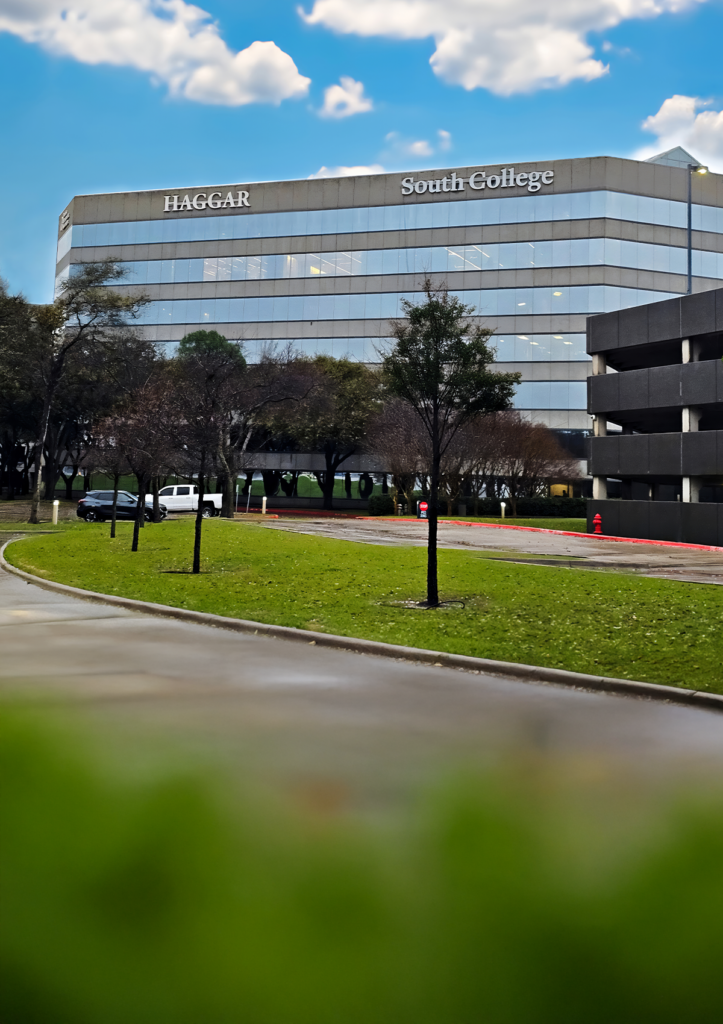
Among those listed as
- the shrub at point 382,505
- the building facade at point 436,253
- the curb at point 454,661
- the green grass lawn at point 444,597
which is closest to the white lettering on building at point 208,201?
the building facade at point 436,253

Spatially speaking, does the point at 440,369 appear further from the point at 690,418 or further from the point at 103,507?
the point at 103,507

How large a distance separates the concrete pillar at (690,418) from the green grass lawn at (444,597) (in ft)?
46.9

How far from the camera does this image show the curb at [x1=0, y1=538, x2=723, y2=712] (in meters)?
9.17

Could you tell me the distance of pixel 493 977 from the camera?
369cm

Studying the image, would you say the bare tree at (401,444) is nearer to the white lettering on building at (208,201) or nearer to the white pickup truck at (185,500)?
the white pickup truck at (185,500)

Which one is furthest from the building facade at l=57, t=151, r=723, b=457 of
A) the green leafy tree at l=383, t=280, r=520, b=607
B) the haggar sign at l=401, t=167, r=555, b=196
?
the green leafy tree at l=383, t=280, r=520, b=607

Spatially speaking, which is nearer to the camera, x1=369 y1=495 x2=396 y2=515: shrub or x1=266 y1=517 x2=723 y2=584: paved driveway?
x1=266 y1=517 x2=723 y2=584: paved driveway

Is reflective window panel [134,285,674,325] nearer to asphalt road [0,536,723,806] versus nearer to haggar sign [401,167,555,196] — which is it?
haggar sign [401,167,555,196]

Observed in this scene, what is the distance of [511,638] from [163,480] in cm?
5987

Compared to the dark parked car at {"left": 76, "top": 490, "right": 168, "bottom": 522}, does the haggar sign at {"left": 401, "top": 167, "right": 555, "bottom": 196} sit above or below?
above

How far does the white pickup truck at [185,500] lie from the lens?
1898 inches

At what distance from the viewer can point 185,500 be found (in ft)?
161

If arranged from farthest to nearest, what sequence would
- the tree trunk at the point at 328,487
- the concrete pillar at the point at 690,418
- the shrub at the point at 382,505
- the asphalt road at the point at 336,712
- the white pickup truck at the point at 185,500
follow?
the tree trunk at the point at 328,487 → the shrub at the point at 382,505 → the white pickup truck at the point at 185,500 → the concrete pillar at the point at 690,418 → the asphalt road at the point at 336,712

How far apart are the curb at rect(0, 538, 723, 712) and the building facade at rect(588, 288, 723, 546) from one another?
24816 mm
